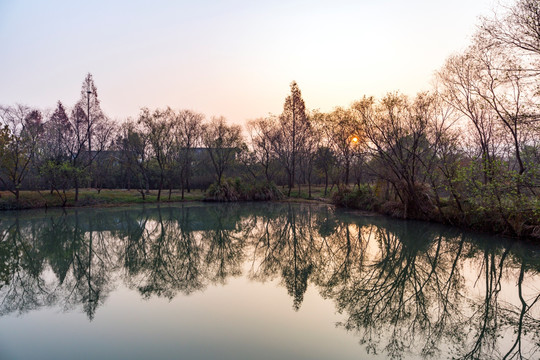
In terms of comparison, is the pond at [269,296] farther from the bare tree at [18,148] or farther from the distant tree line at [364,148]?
the bare tree at [18,148]

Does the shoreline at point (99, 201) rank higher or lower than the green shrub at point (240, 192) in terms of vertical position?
lower

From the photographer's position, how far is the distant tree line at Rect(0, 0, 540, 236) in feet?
40.0

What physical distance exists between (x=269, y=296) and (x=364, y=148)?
17635 millimetres

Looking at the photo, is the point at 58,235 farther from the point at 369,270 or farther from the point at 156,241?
the point at 369,270

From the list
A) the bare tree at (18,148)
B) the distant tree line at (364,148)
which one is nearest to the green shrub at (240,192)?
the distant tree line at (364,148)

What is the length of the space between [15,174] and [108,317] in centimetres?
2695

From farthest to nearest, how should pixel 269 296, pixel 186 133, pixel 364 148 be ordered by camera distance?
pixel 186 133
pixel 364 148
pixel 269 296

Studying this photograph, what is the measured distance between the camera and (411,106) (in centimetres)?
1923

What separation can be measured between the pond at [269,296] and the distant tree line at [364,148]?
2788mm

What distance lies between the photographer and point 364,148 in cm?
2377

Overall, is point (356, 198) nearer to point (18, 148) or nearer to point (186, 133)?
point (186, 133)

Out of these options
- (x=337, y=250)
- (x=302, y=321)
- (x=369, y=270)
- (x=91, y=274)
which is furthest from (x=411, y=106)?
(x=91, y=274)

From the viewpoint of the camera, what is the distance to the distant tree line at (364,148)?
1218cm

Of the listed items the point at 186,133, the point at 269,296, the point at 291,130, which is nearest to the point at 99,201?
the point at 186,133
